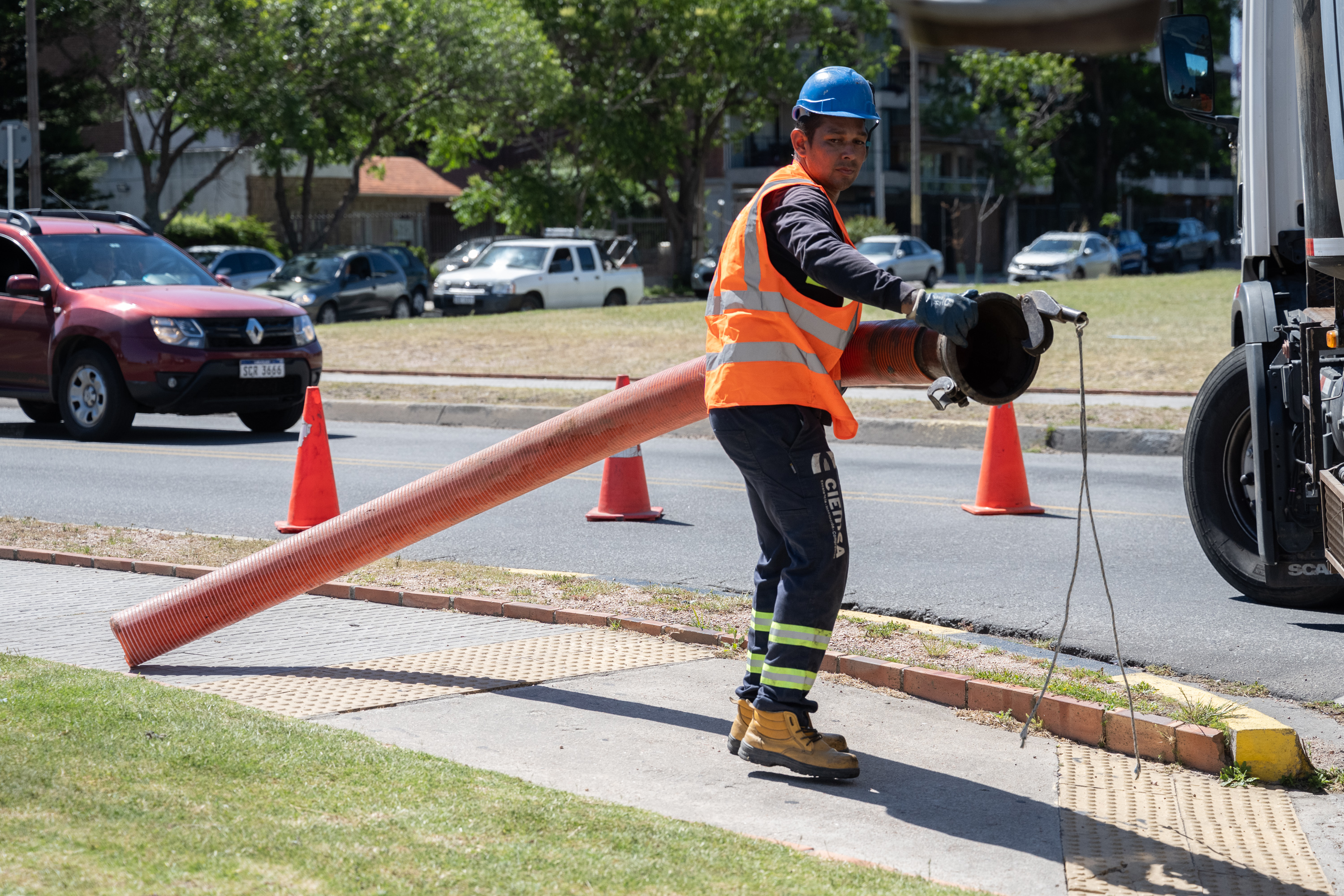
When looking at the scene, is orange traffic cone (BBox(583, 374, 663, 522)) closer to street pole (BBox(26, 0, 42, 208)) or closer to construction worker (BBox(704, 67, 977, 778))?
construction worker (BBox(704, 67, 977, 778))

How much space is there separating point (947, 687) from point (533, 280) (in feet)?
83.8

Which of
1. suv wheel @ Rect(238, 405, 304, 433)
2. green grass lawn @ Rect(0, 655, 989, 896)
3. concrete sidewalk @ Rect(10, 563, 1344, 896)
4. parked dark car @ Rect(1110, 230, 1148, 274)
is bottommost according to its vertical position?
concrete sidewalk @ Rect(10, 563, 1344, 896)

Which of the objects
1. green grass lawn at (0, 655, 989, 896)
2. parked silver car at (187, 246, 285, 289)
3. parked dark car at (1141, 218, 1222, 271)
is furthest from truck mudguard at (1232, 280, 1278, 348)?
parked dark car at (1141, 218, 1222, 271)

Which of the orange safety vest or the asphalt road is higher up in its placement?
the orange safety vest

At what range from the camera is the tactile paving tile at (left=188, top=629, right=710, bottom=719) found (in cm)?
A: 505

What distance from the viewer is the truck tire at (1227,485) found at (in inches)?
263

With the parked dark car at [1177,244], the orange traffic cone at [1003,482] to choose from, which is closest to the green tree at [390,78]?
the parked dark car at [1177,244]

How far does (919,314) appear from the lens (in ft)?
13.0

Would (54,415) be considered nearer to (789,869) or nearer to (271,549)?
(271,549)

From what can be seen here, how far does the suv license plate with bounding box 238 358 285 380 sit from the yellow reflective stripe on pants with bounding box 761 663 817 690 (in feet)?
32.0

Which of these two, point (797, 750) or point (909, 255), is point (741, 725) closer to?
point (797, 750)

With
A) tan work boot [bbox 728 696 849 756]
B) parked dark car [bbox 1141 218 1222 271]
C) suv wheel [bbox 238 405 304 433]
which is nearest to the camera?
tan work boot [bbox 728 696 849 756]

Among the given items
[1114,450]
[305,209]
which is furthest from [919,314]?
[305,209]

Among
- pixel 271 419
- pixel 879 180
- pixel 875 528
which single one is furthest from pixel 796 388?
pixel 879 180
